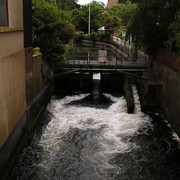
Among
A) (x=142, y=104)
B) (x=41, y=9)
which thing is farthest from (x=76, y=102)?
(x=41, y=9)

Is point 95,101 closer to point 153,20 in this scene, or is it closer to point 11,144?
point 153,20

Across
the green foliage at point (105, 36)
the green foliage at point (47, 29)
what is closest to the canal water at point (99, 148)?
the green foliage at point (47, 29)

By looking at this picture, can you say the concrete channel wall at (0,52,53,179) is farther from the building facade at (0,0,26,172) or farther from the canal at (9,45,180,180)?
the canal at (9,45,180,180)

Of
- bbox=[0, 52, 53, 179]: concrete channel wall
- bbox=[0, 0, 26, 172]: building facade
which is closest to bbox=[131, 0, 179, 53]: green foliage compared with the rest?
bbox=[0, 52, 53, 179]: concrete channel wall

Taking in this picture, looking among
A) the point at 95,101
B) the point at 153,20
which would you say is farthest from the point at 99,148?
the point at 153,20

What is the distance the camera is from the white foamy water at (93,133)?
10375 mm

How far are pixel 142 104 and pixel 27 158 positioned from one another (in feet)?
29.8

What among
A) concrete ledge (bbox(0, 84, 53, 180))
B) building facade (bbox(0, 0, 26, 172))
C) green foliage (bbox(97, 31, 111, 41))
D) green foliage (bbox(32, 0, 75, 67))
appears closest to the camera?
building facade (bbox(0, 0, 26, 172))

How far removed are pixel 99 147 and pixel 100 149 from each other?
212 mm

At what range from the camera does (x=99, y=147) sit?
37.8ft

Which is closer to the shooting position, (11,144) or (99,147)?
(11,144)

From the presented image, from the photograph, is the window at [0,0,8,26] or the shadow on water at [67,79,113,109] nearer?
the window at [0,0,8,26]

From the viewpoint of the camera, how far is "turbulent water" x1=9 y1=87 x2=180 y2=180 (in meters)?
9.50

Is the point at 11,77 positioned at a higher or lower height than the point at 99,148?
higher
